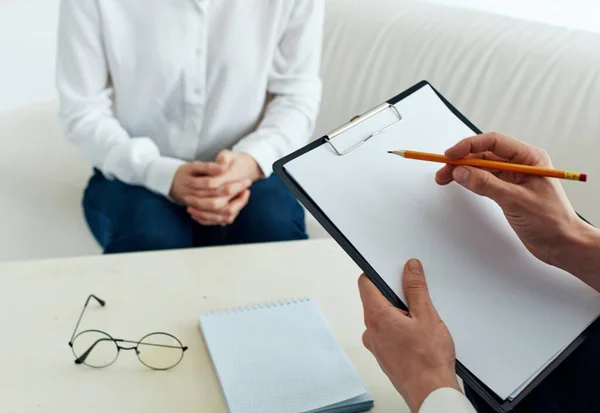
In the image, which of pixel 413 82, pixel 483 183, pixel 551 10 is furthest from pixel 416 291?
pixel 551 10

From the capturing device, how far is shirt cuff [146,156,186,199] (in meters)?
1.07

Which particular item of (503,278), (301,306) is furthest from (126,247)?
(503,278)

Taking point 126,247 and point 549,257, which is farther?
point 126,247

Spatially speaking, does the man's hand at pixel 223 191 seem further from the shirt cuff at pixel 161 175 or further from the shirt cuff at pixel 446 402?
the shirt cuff at pixel 446 402

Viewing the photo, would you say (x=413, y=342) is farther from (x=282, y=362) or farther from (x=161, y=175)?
(x=161, y=175)

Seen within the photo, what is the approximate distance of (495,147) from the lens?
27.6 inches

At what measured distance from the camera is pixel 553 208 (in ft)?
2.20

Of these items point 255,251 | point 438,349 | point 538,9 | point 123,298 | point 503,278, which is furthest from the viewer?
point 538,9

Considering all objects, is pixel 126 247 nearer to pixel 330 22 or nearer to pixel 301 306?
pixel 301 306

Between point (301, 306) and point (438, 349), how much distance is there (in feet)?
0.96

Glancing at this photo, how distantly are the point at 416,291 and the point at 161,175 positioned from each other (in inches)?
22.8

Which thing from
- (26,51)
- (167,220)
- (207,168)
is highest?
(207,168)

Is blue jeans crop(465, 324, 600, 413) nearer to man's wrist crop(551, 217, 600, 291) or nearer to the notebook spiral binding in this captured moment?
man's wrist crop(551, 217, 600, 291)

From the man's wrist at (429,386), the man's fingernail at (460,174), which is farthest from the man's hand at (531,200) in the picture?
the man's wrist at (429,386)
